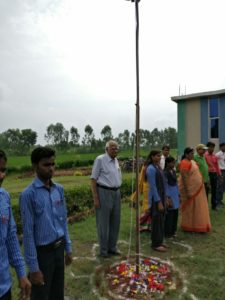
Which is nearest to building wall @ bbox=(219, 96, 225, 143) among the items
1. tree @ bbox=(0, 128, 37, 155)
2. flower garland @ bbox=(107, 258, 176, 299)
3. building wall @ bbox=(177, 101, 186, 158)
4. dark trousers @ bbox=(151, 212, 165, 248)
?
building wall @ bbox=(177, 101, 186, 158)

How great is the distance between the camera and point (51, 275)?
2551 millimetres

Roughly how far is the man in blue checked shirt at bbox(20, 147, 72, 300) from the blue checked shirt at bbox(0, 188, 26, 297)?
31 centimetres

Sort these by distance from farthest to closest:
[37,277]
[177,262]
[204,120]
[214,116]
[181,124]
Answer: [181,124], [204,120], [214,116], [177,262], [37,277]

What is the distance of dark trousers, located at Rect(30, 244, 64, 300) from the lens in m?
2.49

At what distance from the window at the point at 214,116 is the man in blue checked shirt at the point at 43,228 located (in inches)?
539

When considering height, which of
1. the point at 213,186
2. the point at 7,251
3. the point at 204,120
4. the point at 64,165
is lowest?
the point at 64,165

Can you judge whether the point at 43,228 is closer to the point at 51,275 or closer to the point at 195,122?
the point at 51,275

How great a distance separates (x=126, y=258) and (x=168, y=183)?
5.39ft

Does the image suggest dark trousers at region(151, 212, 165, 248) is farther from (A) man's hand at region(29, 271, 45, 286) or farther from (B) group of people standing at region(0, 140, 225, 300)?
(A) man's hand at region(29, 271, 45, 286)

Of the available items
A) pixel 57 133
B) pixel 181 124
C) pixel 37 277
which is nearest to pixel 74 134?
pixel 57 133

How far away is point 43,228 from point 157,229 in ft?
9.25

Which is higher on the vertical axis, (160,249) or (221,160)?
(221,160)

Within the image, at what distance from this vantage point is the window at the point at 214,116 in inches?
587

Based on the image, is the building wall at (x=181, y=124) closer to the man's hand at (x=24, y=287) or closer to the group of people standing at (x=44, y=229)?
the group of people standing at (x=44, y=229)
